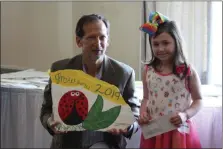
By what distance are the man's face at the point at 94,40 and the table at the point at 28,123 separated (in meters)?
0.58

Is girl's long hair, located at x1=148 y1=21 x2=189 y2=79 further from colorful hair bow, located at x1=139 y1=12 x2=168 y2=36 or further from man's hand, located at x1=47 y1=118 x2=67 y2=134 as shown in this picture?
man's hand, located at x1=47 y1=118 x2=67 y2=134

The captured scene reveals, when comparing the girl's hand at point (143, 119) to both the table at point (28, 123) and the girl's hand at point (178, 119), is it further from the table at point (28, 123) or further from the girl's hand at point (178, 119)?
the table at point (28, 123)

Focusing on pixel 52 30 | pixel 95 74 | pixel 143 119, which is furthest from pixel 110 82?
pixel 52 30

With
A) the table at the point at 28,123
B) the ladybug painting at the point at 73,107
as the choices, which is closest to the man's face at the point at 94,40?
the ladybug painting at the point at 73,107

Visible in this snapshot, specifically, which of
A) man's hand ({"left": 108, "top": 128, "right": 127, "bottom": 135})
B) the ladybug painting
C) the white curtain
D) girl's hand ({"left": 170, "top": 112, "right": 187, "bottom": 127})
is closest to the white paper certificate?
girl's hand ({"left": 170, "top": 112, "right": 187, "bottom": 127})

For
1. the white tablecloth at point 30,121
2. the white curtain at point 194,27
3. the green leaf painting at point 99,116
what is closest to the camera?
the green leaf painting at point 99,116

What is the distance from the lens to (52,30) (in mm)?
1928

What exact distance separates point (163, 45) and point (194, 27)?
0.61m

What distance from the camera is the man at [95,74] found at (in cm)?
97

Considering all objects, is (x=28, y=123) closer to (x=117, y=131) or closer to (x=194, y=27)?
(x=117, y=131)

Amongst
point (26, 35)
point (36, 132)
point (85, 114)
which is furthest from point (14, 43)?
point (85, 114)

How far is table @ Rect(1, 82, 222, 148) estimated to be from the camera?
1427 millimetres

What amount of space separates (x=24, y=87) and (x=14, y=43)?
0.57 metres

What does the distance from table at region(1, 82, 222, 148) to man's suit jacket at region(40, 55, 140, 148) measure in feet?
1.44
